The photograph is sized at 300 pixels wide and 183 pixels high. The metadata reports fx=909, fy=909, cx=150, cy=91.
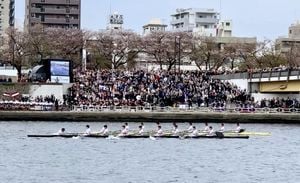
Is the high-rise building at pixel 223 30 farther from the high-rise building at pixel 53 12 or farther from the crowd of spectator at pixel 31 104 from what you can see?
the crowd of spectator at pixel 31 104

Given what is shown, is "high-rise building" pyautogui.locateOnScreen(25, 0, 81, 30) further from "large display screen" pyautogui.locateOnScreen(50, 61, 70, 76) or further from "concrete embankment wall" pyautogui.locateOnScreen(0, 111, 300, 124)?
"concrete embankment wall" pyautogui.locateOnScreen(0, 111, 300, 124)

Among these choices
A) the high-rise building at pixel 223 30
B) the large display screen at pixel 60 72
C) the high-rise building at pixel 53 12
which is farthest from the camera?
the high-rise building at pixel 223 30

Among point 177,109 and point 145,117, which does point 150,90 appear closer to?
point 177,109

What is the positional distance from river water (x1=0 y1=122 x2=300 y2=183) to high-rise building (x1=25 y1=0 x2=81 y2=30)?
9341 centimetres

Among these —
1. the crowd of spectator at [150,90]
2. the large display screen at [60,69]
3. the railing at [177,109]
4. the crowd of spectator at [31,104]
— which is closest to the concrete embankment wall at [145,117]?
the railing at [177,109]

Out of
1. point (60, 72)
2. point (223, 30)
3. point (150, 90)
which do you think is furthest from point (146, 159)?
point (223, 30)

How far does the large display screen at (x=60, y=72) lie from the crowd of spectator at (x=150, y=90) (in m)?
1.33

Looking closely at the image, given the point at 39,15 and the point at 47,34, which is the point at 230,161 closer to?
the point at 47,34

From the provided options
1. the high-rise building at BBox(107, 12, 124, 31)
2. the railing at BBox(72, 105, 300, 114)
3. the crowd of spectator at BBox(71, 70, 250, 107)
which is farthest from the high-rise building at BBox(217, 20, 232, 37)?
the railing at BBox(72, 105, 300, 114)

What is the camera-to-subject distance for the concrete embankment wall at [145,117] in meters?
85.9

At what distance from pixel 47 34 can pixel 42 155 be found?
2886 inches

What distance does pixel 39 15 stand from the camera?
16938 cm

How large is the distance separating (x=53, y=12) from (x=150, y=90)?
7979 centimetres

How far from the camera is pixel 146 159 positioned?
56.9m
